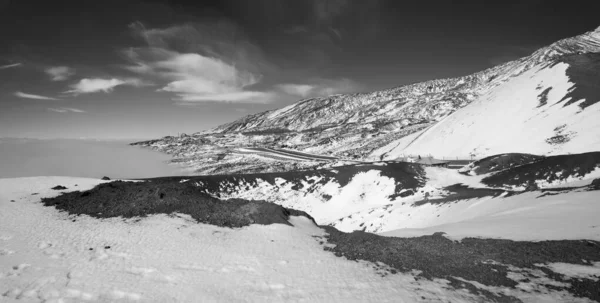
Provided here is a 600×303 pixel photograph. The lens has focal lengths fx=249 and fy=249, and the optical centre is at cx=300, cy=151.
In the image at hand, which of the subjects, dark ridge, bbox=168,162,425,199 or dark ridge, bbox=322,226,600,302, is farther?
dark ridge, bbox=168,162,425,199

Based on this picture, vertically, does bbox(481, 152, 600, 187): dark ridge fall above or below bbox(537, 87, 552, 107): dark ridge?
below

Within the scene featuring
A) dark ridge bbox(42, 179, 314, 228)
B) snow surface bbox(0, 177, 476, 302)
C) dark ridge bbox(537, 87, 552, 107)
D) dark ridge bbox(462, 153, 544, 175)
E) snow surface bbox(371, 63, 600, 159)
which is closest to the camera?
snow surface bbox(0, 177, 476, 302)

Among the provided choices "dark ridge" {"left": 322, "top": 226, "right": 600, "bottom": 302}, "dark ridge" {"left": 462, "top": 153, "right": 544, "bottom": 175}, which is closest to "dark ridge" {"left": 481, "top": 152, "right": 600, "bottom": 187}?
"dark ridge" {"left": 462, "top": 153, "right": 544, "bottom": 175}

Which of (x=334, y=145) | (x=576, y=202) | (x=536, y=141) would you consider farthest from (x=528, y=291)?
(x=334, y=145)

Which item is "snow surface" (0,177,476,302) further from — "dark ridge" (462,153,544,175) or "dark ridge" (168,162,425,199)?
"dark ridge" (462,153,544,175)

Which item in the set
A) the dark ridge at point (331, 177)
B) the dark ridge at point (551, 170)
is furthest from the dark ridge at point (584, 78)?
the dark ridge at point (331, 177)

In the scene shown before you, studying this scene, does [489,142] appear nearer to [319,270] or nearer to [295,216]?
[295,216]

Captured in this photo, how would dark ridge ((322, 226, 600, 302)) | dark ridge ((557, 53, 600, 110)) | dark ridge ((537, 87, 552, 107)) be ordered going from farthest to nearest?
dark ridge ((537, 87, 552, 107)) → dark ridge ((557, 53, 600, 110)) → dark ridge ((322, 226, 600, 302))

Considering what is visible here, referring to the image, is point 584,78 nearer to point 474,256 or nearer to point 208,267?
point 474,256
